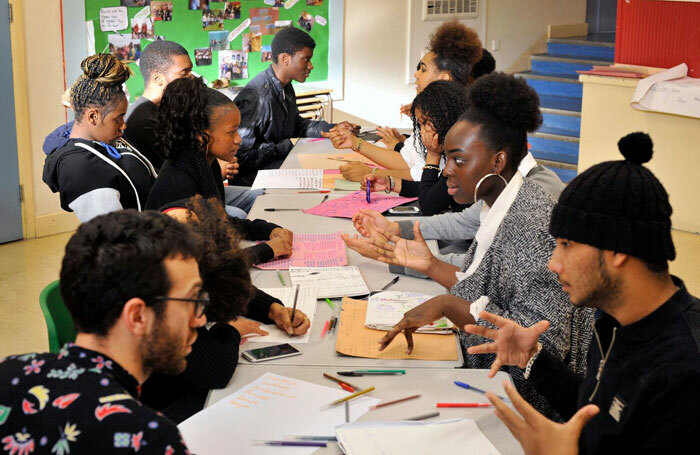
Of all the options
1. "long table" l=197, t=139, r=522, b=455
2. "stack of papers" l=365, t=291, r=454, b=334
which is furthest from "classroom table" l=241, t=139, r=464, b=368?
"stack of papers" l=365, t=291, r=454, b=334

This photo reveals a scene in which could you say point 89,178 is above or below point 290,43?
below

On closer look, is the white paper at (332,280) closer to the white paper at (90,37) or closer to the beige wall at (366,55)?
the beige wall at (366,55)

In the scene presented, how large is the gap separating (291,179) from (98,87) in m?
1.22

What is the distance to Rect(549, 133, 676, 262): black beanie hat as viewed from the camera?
1.47m

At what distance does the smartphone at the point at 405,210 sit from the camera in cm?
353

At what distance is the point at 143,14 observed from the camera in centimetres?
606

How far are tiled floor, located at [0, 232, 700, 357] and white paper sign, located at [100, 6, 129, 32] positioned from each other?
1583 mm

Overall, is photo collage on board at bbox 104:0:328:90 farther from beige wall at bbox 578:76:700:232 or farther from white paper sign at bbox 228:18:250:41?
beige wall at bbox 578:76:700:232

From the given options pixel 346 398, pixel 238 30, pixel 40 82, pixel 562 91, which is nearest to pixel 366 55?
pixel 238 30

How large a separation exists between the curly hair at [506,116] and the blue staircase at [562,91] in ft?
14.7

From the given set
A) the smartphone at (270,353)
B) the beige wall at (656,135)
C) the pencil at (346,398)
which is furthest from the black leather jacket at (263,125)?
the pencil at (346,398)

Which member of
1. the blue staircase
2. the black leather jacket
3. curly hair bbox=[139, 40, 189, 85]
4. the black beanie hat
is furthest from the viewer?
the blue staircase

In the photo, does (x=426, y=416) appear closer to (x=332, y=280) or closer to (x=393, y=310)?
(x=393, y=310)

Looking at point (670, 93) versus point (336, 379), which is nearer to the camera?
point (336, 379)
